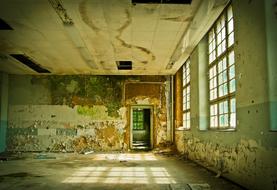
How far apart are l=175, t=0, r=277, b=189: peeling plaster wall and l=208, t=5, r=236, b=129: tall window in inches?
18.2

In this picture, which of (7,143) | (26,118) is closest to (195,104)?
(26,118)

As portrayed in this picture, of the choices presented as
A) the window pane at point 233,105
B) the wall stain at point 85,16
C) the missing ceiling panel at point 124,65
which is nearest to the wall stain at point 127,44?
the wall stain at point 85,16

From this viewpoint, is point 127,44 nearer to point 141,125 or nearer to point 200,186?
point 200,186

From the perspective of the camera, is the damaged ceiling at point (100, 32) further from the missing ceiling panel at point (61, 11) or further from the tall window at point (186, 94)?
the tall window at point (186, 94)

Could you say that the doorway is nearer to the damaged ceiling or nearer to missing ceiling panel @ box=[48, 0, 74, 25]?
the damaged ceiling

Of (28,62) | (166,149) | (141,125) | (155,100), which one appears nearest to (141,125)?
(141,125)

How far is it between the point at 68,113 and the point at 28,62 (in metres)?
2.80

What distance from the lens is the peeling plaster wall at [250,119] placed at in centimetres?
356

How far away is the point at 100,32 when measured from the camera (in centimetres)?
641

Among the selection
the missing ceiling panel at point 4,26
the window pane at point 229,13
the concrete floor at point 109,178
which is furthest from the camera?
the missing ceiling panel at point 4,26

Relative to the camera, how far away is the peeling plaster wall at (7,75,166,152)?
11.2m

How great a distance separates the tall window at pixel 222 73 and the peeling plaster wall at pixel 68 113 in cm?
523

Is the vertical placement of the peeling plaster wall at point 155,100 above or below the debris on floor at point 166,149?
above

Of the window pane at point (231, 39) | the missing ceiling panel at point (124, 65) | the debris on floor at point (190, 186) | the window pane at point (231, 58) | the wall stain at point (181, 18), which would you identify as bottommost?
the debris on floor at point (190, 186)
